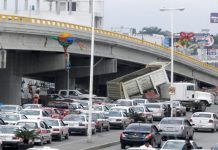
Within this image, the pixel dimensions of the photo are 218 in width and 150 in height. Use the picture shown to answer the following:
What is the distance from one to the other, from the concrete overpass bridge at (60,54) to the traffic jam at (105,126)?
1066 cm

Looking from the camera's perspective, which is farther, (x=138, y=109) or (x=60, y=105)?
(x=60, y=105)

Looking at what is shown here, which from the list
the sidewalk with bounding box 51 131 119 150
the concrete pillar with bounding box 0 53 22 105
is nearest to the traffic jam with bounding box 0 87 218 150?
the sidewalk with bounding box 51 131 119 150

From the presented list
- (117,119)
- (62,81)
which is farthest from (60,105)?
(62,81)

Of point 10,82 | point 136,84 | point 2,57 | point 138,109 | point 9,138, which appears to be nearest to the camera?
point 9,138

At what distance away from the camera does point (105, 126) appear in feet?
159

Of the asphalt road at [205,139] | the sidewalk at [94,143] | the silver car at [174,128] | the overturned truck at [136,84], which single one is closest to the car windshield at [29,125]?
the sidewalk at [94,143]

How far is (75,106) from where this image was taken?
56594 mm

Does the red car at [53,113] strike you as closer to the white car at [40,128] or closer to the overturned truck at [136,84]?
the white car at [40,128]

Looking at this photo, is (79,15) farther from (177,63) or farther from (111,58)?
(111,58)

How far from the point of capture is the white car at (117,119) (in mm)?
50500

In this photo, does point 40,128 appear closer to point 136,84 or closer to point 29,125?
point 29,125

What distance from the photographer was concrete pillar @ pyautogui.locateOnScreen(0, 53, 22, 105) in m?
75.7

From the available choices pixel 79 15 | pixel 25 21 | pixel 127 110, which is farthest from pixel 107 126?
pixel 79 15

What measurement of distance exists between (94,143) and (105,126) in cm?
964
